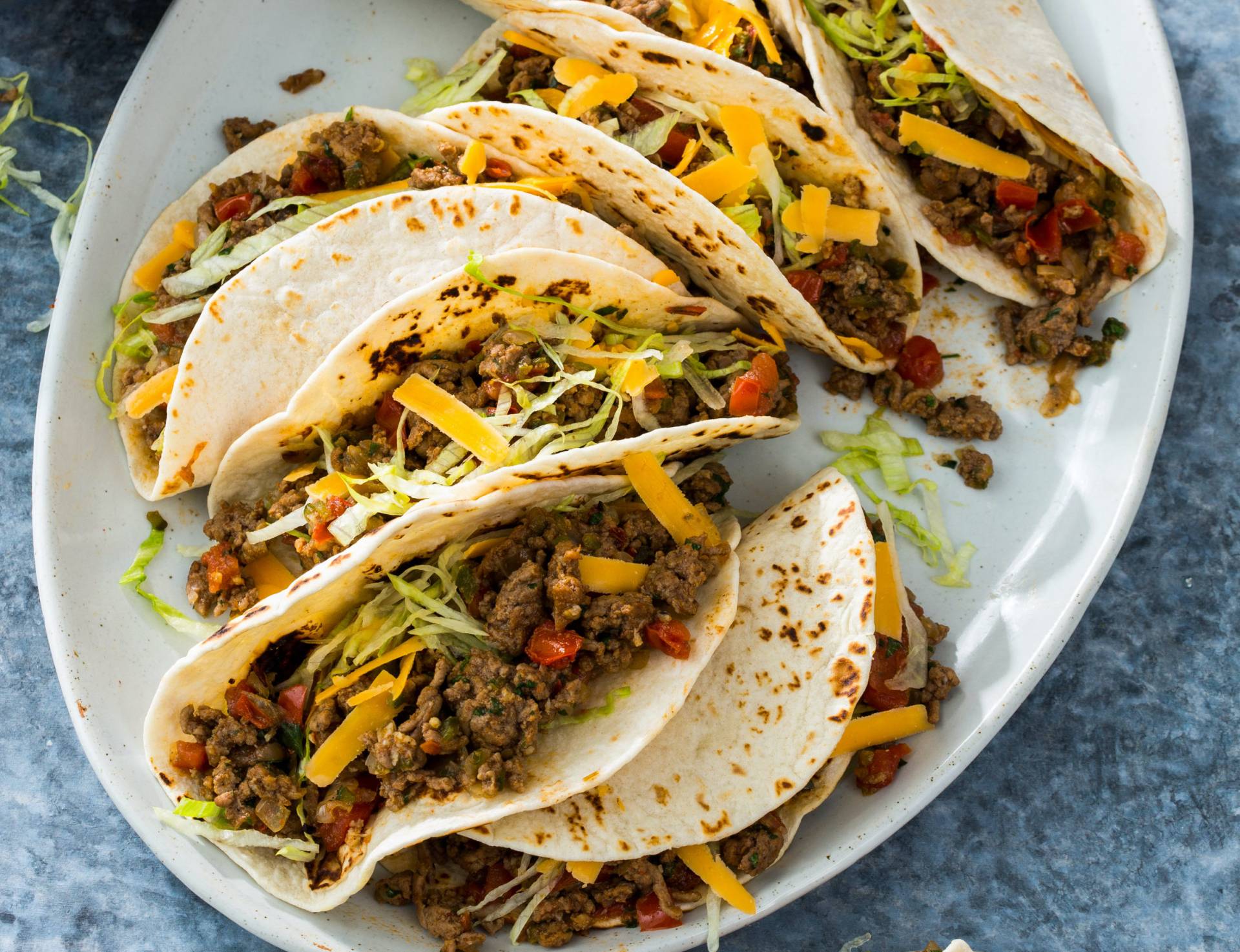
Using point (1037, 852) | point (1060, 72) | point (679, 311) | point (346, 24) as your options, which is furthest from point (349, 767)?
point (1060, 72)

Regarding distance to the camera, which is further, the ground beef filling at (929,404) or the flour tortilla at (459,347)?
the ground beef filling at (929,404)

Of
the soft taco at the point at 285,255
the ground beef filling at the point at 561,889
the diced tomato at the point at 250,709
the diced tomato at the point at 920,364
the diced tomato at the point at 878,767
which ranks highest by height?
the soft taco at the point at 285,255

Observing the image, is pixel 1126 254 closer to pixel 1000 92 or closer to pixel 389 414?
pixel 1000 92

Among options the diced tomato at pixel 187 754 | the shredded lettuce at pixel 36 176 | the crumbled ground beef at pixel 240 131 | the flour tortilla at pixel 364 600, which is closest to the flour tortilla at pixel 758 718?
the flour tortilla at pixel 364 600

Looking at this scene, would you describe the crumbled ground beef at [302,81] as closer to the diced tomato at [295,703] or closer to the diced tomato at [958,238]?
the diced tomato at [295,703]

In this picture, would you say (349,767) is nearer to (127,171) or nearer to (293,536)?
(293,536)

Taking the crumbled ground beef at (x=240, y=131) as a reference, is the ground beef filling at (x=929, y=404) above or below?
below
